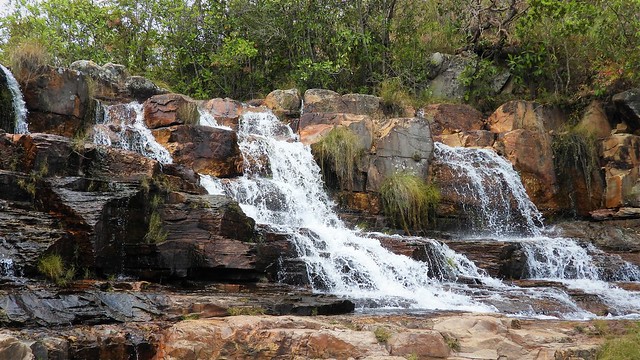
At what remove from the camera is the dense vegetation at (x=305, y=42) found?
2011 cm

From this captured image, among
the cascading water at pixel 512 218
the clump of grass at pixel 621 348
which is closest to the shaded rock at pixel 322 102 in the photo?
the cascading water at pixel 512 218

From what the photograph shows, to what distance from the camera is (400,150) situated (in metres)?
15.9

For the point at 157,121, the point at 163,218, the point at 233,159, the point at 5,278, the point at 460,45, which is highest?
the point at 460,45

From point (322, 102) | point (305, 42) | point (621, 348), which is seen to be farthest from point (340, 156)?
point (621, 348)

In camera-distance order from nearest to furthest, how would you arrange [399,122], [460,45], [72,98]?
[72,98]
[399,122]
[460,45]

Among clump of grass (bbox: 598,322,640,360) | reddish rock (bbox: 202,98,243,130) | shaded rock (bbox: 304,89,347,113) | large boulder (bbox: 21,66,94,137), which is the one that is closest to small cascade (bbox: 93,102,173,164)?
large boulder (bbox: 21,66,94,137)

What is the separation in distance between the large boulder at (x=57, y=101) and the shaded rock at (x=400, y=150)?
684cm

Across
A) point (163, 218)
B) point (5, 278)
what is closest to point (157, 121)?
point (163, 218)

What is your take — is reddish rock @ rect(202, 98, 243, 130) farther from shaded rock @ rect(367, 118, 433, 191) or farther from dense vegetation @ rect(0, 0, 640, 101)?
dense vegetation @ rect(0, 0, 640, 101)

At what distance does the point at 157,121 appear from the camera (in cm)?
1443

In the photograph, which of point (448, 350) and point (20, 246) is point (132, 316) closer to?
point (20, 246)

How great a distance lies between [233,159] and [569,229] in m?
8.25

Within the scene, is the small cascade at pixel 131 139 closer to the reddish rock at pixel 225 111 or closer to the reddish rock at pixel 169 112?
the reddish rock at pixel 169 112

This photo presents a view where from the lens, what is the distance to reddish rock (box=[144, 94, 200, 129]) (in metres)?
14.4
